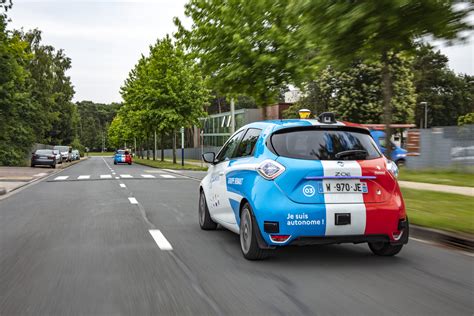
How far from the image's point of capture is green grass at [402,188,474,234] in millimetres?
7902

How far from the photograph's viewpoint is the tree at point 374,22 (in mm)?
7477

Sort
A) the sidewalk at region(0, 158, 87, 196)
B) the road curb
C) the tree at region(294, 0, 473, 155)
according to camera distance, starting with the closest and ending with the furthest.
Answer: the road curb
the tree at region(294, 0, 473, 155)
the sidewalk at region(0, 158, 87, 196)

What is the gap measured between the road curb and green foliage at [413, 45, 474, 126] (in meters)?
57.2

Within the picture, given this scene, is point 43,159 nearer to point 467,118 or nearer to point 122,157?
point 122,157

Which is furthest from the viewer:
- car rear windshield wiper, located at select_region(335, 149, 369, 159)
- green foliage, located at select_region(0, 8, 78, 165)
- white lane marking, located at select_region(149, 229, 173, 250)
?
green foliage, located at select_region(0, 8, 78, 165)

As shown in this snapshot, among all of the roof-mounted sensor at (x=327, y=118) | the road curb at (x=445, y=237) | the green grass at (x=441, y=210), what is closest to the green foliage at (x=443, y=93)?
the green grass at (x=441, y=210)

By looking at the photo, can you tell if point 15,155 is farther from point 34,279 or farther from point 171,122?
point 34,279

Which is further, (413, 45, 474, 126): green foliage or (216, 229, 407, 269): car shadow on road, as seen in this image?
(413, 45, 474, 126): green foliage

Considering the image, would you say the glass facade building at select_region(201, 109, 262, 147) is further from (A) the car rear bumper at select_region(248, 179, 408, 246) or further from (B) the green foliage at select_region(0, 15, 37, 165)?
(A) the car rear bumper at select_region(248, 179, 408, 246)

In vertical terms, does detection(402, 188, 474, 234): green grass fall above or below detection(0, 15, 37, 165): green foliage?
below

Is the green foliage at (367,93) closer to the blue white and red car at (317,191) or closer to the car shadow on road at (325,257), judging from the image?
the car shadow on road at (325,257)

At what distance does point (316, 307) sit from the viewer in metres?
4.03

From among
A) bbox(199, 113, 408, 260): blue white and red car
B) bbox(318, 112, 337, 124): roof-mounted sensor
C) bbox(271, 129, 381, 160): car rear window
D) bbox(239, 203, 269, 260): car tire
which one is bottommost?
bbox(239, 203, 269, 260): car tire

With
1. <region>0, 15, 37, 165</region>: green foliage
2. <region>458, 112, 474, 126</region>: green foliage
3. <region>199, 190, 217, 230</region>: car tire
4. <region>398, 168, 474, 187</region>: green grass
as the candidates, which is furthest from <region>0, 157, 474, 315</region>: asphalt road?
<region>458, 112, 474, 126</region>: green foliage
